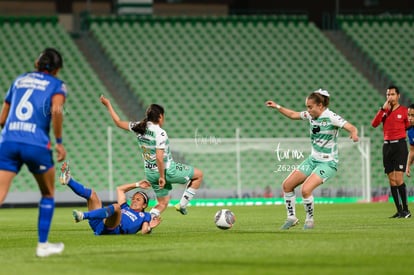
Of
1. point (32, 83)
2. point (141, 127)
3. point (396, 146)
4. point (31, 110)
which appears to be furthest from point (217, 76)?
point (31, 110)

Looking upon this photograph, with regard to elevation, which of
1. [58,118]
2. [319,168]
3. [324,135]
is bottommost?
[319,168]

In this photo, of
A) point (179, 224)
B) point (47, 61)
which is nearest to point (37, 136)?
point (47, 61)

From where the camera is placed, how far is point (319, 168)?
14.1 metres

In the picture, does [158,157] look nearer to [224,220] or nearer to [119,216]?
[224,220]

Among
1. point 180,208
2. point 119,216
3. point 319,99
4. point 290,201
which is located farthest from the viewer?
point 180,208

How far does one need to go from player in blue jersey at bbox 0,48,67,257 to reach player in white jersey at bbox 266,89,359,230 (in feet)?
15.7

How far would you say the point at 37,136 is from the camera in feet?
32.2

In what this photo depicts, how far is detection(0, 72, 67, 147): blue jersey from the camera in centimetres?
980

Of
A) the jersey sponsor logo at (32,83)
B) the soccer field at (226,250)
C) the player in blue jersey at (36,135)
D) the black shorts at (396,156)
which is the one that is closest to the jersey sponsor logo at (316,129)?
the soccer field at (226,250)

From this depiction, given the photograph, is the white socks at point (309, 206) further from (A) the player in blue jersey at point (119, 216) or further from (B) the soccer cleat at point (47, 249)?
(B) the soccer cleat at point (47, 249)

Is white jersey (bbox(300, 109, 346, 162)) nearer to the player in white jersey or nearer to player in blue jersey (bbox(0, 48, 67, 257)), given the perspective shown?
the player in white jersey

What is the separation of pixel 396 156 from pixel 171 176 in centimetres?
489

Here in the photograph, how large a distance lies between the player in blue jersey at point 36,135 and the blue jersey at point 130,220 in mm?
3231

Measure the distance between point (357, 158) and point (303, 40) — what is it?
25.4ft
